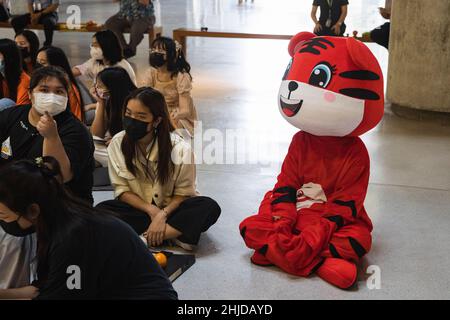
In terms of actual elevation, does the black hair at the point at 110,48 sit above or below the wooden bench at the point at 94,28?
above

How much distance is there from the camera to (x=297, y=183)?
4.00 metres

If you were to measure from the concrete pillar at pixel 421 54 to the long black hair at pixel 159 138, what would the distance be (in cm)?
328

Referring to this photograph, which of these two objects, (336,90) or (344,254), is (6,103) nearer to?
(336,90)

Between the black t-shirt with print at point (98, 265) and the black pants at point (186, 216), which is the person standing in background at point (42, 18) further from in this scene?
the black t-shirt with print at point (98, 265)

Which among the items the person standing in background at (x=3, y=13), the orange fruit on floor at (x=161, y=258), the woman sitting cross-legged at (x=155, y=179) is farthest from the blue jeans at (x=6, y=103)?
the person standing in background at (x=3, y=13)

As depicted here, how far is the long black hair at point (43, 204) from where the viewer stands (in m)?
2.51

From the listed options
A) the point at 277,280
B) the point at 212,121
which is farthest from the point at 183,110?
the point at 277,280

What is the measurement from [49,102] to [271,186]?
1807 mm

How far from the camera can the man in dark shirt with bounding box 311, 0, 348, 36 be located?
912 cm

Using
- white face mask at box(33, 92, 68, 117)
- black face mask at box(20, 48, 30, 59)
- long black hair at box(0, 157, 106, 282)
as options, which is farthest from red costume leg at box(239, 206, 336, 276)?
black face mask at box(20, 48, 30, 59)

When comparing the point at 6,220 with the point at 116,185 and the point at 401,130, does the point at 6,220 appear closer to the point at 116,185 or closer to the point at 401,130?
the point at 116,185

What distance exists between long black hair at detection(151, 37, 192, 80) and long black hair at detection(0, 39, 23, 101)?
1.05 metres

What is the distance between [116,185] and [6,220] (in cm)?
152

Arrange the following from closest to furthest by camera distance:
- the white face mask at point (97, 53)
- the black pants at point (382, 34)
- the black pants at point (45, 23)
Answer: the white face mask at point (97, 53), the black pants at point (382, 34), the black pants at point (45, 23)
